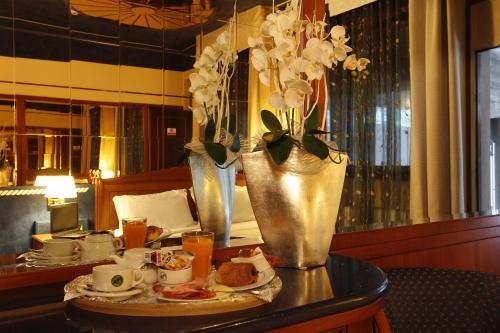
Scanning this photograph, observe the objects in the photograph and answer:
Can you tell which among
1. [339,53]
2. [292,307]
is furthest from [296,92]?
[292,307]

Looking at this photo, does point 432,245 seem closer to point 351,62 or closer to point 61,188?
point 351,62

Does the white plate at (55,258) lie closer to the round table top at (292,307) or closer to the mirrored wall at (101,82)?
the round table top at (292,307)

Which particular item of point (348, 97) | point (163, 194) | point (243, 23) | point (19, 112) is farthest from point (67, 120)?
point (348, 97)

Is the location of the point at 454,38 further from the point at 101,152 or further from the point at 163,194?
the point at 101,152

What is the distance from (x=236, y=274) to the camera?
948mm

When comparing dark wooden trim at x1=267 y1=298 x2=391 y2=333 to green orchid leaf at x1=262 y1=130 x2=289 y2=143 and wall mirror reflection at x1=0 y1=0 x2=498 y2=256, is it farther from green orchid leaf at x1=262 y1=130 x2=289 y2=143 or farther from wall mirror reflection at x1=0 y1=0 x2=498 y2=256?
wall mirror reflection at x1=0 y1=0 x2=498 y2=256

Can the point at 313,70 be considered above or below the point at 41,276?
above

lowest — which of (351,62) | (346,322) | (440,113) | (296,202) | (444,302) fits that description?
(444,302)

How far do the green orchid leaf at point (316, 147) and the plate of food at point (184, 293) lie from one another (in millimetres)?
429

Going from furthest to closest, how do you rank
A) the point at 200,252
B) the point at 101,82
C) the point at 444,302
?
the point at 101,82 → the point at 444,302 → the point at 200,252

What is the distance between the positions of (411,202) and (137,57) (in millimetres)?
2347

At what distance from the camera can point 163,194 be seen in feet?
9.72

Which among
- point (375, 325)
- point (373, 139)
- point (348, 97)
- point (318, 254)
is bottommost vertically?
point (375, 325)

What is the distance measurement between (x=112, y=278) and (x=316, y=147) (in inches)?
21.9
